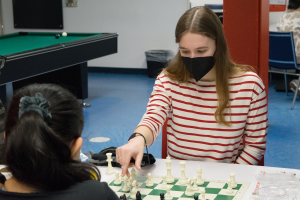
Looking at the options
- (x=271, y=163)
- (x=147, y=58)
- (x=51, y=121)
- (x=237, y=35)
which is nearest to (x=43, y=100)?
(x=51, y=121)

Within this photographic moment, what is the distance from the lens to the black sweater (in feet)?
3.20

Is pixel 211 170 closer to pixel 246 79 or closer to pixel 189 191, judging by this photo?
pixel 189 191

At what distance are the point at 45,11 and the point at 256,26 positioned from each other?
6465 mm

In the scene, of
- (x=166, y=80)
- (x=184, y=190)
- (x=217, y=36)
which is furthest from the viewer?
(x=166, y=80)

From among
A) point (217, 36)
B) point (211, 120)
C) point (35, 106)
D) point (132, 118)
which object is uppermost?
point (217, 36)

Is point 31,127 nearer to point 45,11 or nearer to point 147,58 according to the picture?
point 147,58

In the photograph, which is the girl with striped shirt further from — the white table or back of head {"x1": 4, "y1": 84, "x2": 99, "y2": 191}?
back of head {"x1": 4, "y1": 84, "x2": 99, "y2": 191}

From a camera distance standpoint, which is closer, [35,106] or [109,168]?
[35,106]

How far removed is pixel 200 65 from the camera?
184 centimetres

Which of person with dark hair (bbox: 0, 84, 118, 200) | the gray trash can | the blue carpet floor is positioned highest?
person with dark hair (bbox: 0, 84, 118, 200)

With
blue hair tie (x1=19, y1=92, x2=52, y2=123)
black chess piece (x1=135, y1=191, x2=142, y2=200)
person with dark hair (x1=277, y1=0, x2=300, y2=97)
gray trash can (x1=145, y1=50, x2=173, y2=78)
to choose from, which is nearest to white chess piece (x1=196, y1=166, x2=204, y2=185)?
black chess piece (x1=135, y1=191, x2=142, y2=200)

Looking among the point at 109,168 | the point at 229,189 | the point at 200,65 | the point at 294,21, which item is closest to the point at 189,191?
the point at 229,189

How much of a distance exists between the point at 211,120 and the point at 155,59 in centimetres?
553

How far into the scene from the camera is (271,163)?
3455 mm
